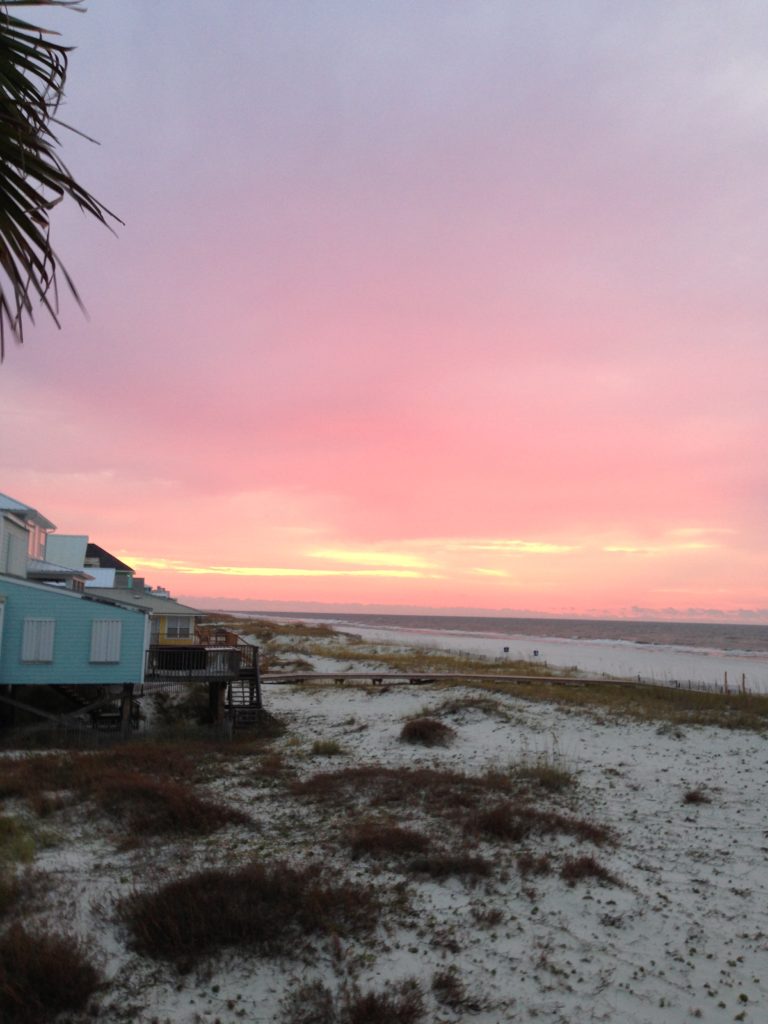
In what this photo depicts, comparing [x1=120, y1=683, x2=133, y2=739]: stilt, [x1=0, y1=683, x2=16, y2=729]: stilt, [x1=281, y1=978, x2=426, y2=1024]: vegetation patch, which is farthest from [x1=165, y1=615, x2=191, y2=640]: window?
[x1=281, y1=978, x2=426, y2=1024]: vegetation patch

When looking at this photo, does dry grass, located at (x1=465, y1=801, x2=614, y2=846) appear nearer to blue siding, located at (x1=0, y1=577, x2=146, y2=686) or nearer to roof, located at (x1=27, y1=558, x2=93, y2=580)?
blue siding, located at (x1=0, y1=577, x2=146, y2=686)

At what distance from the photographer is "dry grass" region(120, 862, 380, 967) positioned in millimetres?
8820

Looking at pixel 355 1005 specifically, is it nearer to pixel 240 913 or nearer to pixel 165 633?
pixel 240 913

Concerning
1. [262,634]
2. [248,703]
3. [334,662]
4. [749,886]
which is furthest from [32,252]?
[262,634]

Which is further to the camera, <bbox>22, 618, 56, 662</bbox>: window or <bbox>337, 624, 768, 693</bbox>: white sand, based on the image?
<bbox>337, 624, 768, 693</bbox>: white sand

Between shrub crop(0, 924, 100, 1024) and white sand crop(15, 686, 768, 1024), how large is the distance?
365mm

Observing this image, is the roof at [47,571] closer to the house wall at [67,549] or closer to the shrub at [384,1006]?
the house wall at [67,549]

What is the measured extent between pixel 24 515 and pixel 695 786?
3100 cm

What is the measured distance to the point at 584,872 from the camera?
37.2ft

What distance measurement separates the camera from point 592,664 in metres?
66.6

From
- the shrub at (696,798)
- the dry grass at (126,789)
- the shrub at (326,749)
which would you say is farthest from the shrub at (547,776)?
the dry grass at (126,789)

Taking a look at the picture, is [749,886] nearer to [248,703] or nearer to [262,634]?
[248,703]

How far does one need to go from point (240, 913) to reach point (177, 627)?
29.9 metres

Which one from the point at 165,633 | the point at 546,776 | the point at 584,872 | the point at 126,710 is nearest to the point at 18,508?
the point at 165,633
